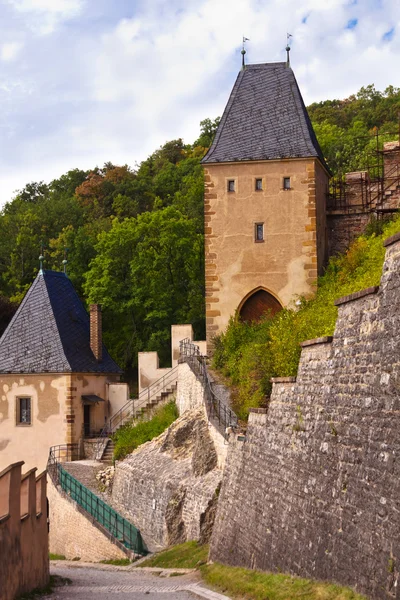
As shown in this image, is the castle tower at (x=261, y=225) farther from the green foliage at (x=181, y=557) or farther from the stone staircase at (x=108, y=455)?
the green foliage at (x=181, y=557)

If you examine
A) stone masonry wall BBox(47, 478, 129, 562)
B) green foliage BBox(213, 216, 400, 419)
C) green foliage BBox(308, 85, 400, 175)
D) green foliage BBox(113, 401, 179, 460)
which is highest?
green foliage BBox(308, 85, 400, 175)

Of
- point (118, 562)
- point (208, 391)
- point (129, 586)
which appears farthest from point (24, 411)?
point (129, 586)

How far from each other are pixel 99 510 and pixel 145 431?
6.11 metres

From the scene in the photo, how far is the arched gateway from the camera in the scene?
3020 centimetres

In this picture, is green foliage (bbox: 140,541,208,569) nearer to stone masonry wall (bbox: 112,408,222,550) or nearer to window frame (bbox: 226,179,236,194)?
stone masonry wall (bbox: 112,408,222,550)

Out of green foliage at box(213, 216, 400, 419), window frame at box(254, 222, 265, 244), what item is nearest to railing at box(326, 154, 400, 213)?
green foliage at box(213, 216, 400, 419)

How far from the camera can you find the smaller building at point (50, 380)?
1358 inches

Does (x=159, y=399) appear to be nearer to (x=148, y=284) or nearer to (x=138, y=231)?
(x=148, y=284)

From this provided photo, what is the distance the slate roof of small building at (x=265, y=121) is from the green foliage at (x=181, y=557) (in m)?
13.2

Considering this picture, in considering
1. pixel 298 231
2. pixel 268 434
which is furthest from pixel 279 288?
pixel 268 434

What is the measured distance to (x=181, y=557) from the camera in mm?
21547

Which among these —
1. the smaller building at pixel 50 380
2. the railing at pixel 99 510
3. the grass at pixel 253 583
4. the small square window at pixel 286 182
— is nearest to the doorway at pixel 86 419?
the smaller building at pixel 50 380

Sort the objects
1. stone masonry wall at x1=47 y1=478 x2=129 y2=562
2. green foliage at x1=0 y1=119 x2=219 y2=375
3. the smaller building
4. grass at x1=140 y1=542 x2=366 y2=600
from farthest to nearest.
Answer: green foliage at x1=0 y1=119 x2=219 y2=375, the smaller building, stone masonry wall at x1=47 y1=478 x2=129 y2=562, grass at x1=140 y1=542 x2=366 y2=600

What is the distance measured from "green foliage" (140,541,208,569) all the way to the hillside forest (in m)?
21.8
